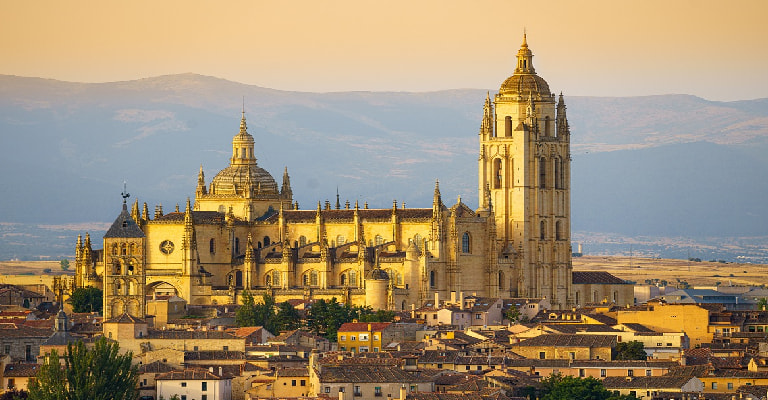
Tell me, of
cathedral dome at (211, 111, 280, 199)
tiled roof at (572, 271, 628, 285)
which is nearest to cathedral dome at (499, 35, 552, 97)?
tiled roof at (572, 271, 628, 285)

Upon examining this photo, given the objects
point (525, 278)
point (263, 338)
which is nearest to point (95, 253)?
point (525, 278)

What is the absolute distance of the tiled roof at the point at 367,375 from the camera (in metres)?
85.2

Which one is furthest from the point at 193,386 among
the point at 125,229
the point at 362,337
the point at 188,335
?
the point at 125,229

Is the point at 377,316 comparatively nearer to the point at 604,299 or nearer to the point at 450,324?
the point at 450,324

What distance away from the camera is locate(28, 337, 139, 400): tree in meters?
82.6

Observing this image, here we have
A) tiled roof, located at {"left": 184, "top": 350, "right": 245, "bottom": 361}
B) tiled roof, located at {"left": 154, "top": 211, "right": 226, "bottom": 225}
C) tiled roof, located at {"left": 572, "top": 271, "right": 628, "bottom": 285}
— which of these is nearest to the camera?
tiled roof, located at {"left": 184, "top": 350, "right": 245, "bottom": 361}

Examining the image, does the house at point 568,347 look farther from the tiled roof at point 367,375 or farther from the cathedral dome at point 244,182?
the cathedral dome at point 244,182

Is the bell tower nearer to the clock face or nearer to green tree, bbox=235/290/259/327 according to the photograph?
the clock face

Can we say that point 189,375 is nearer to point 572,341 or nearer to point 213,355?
point 213,355

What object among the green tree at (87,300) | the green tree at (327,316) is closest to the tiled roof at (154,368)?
the green tree at (327,316)

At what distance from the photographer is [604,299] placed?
492 ft

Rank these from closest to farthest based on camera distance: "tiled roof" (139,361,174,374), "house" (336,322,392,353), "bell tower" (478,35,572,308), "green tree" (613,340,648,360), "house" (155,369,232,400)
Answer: "house" (155,369,232,400) < "tiled roof" (139,361,174,374) < "green tree" (613,340,648,360) < "house" (336,322,392,353) < "bell tower" (478,35,572,308)

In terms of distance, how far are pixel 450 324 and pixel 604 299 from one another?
1393 inches

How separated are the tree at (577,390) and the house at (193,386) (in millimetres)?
13154
